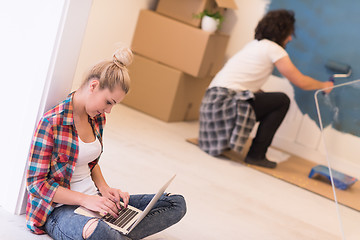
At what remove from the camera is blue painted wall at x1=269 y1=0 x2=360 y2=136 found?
12.4ft

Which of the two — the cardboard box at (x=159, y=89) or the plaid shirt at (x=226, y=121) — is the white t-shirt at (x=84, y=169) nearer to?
the plaid shirt at (x=226, y=121)

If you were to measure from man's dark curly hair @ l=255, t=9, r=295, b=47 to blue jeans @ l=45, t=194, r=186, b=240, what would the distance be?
1749mm

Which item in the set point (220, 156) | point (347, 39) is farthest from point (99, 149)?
point (347, 39)

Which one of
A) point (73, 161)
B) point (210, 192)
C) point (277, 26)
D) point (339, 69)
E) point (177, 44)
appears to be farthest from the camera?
point (177, 44)

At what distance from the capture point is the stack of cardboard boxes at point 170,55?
150 inches

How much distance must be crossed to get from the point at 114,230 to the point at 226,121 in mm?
1846

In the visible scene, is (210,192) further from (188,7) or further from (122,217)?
(188,7)

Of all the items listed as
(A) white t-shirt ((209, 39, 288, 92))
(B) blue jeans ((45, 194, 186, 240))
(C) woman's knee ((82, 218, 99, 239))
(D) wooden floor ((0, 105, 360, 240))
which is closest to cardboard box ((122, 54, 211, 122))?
(D) wooden floor ((0, 105, 360, 240))

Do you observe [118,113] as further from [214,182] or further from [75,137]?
[75,137]

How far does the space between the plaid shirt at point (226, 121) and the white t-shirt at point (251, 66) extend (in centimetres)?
7

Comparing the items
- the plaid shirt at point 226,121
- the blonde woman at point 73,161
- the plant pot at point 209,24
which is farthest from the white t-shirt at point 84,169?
the plant pot at point 209,24

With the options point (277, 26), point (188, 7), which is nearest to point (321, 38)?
point (277, 26)

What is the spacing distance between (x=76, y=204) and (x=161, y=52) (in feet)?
7.77

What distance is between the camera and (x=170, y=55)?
3.87 m
